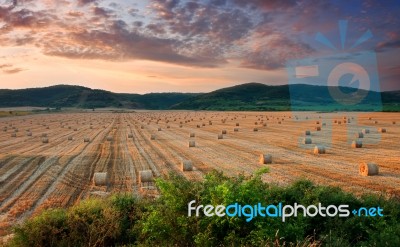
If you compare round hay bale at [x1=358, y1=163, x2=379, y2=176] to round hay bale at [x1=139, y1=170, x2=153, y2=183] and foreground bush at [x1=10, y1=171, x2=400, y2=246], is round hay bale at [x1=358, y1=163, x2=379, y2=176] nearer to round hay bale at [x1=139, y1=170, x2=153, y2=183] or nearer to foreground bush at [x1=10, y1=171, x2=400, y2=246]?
foreground bush at [x1=10, y1=171, x2=400, y2=246]

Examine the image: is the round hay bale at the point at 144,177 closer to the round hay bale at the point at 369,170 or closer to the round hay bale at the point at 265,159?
the round hay bale at the point at 265,159

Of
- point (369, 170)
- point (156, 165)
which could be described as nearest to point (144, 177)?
point (156, 165)

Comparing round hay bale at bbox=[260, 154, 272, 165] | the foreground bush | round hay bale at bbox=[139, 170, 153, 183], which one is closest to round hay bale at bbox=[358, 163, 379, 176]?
round hay bale at bbox=[260, 154, 272, 165]

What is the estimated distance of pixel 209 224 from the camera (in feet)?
35.6

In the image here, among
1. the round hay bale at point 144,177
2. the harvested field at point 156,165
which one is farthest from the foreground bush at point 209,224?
the round hay bale at point 144,177

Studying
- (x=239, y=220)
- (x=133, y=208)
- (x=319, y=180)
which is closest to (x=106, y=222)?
(x=133, y=208)

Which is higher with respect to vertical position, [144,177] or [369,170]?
[144,177]

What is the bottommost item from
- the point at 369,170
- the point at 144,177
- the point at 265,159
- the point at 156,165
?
the point at 369,170

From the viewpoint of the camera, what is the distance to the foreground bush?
10750 millimetres

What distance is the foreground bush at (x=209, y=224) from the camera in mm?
10750

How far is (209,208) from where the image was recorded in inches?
448

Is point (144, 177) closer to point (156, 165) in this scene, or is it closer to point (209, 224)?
point (156, 165)

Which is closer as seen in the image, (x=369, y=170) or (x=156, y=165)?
(x=369, y=170)

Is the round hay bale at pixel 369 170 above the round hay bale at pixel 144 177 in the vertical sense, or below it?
below
